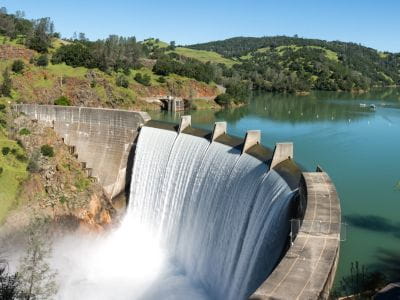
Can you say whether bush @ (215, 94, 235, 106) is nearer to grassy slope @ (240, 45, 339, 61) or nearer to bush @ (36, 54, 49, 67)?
bush @ (36, 54, 49, 67)

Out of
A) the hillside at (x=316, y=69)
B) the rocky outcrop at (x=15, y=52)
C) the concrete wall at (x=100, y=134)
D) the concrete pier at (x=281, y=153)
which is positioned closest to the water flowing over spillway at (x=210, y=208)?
the concrete pier at (x=281, y=153)

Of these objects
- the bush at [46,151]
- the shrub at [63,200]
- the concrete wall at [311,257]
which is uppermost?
the concrete wall at [311,257]

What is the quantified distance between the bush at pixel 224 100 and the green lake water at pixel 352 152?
10.5 ft

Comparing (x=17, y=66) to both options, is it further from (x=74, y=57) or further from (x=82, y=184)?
(x=82, y=184)

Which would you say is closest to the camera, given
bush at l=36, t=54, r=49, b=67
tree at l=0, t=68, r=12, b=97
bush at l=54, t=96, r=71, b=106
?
tree at l=0, t=68, r=12, b=97

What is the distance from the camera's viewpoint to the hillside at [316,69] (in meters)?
118

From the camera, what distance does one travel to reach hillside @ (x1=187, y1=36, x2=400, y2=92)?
4658 inches

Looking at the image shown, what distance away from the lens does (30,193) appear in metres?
29.8

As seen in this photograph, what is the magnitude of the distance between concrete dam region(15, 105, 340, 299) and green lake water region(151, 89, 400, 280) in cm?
232

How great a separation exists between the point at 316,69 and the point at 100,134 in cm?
10847

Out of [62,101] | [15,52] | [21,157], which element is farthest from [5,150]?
[15,52]

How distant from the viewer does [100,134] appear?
35938mm

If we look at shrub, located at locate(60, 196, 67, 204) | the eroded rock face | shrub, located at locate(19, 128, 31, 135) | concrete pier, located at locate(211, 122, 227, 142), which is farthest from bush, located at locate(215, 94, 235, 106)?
concrete pier, located at locate(211, 122, 227, 142)

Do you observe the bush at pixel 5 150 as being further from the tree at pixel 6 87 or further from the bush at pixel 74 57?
the bush at pixel 74 57
